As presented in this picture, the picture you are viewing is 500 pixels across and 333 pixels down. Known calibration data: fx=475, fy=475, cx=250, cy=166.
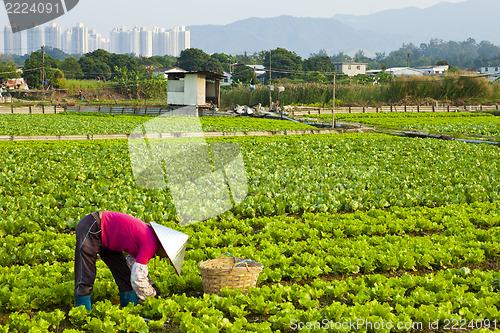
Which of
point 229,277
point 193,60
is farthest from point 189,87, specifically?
point 193,60

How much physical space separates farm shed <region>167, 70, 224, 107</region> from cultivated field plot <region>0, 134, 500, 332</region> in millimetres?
30662

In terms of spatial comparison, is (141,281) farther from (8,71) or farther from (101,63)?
(101,63)

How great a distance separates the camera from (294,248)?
8094 millimetres

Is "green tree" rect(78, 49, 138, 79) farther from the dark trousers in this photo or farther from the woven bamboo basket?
the dark trousers

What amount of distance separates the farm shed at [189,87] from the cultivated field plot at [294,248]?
101 ft

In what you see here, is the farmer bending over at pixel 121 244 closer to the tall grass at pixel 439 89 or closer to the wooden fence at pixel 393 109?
the wooden fence at pixel 393 109

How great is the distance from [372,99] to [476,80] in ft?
45.0

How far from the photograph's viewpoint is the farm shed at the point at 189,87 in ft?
Answer: 156

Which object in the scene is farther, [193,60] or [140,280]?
[193,60]

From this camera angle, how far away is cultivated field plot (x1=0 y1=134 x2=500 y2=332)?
216 inches

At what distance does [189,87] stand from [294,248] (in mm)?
41248

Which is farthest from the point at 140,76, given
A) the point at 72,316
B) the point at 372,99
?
the point at 72,316

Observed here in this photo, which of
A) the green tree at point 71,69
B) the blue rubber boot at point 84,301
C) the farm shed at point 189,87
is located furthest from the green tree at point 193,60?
the blue rubber boot at point 84,301

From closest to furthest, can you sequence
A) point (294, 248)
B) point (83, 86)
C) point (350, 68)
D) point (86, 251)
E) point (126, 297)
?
point (86, 251), point (126, 297), point (294, 248), point (83, 86), point (350, 68)
